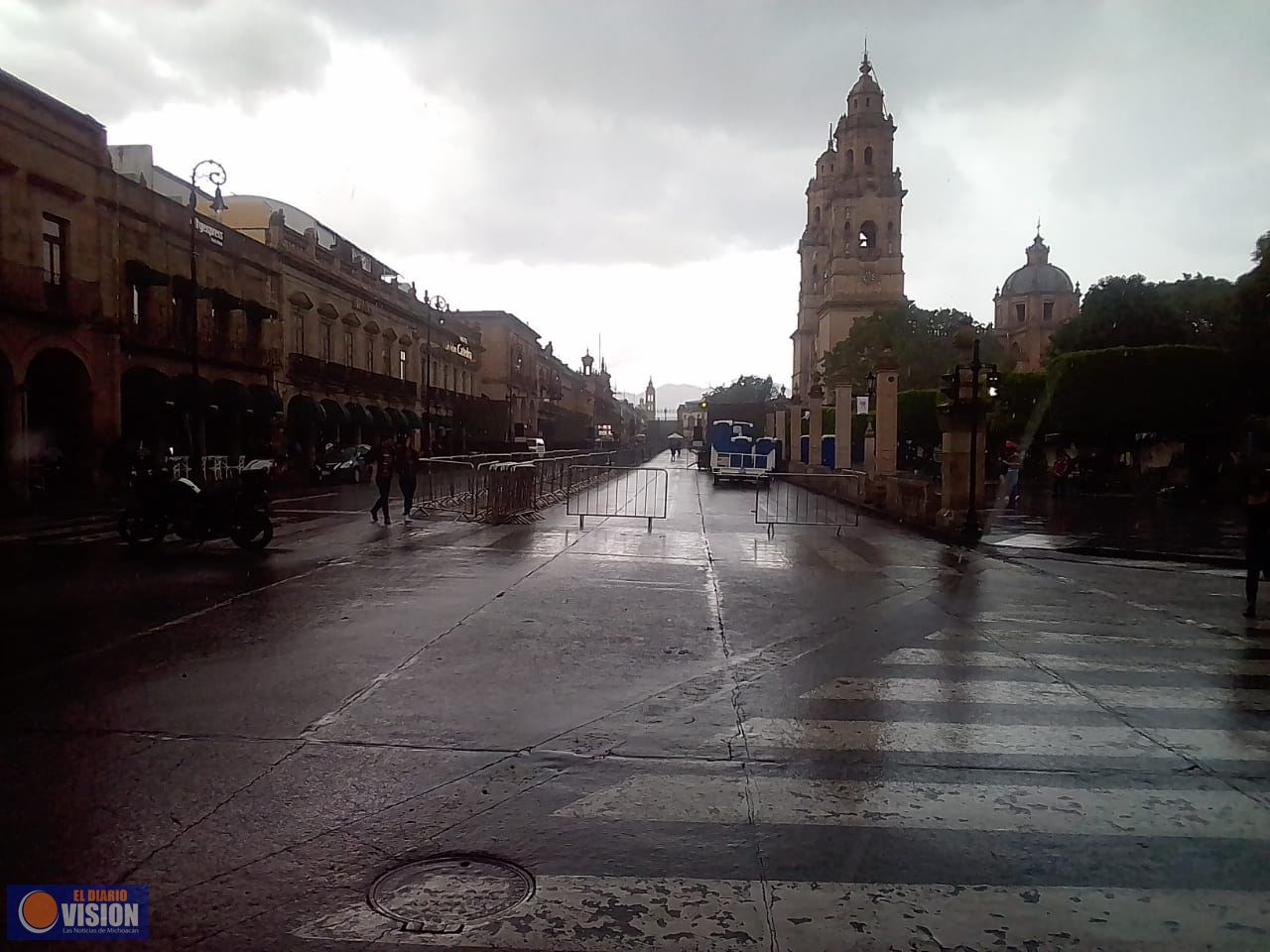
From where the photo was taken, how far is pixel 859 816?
414 cm

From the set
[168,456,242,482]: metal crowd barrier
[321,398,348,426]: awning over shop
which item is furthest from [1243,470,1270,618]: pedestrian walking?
[321,398,348,426]: awning over shop

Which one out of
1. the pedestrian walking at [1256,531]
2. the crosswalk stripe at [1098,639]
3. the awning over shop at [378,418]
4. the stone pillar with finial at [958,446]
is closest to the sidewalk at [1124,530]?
the stone pillar with finial at [958,446]

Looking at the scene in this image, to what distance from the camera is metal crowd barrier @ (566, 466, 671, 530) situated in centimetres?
2086

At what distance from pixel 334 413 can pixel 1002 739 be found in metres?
40.4

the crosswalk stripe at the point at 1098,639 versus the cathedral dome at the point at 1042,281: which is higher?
the cathedral dome at the point at 1042,281

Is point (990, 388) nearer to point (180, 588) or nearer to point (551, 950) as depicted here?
point (180, 588)

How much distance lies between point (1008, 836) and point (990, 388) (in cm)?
1535

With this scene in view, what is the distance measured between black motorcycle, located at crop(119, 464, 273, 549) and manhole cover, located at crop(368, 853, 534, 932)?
34.6 ft

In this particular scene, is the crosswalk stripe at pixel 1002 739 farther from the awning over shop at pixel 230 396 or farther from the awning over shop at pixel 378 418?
the awning over shop at pixel 378 418

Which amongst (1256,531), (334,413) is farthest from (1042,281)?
(1256,531)

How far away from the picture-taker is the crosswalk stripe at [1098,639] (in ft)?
26.3

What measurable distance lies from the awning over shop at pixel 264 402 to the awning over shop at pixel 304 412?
2541 mm

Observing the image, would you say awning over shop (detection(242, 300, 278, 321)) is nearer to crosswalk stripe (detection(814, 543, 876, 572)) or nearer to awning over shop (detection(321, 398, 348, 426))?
awning over shop (detection(321, 398, 348, 426))

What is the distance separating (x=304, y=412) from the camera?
3894 centimetres
